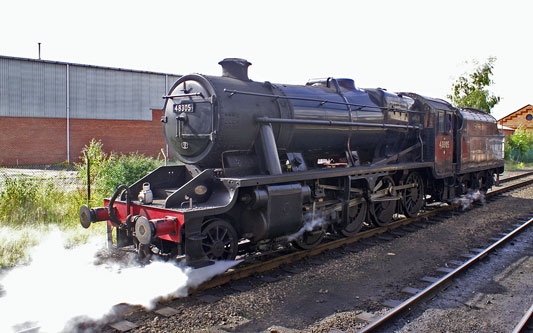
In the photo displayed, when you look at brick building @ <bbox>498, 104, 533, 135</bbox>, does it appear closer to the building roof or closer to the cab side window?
the building roof

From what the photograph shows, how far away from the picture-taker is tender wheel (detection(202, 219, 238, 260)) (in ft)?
18.8

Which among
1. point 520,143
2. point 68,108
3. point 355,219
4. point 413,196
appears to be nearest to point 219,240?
point 355,219

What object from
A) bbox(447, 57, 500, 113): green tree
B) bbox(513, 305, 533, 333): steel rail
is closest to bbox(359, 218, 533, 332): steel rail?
bbox(513, 305, 533, 333): steel rail

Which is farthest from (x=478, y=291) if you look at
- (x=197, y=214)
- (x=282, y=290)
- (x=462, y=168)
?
(x=462, y=168)

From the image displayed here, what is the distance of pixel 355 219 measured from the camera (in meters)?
8.59

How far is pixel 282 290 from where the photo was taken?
557cm

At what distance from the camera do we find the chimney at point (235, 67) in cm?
691

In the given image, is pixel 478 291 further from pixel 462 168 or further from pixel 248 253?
pixel 462 168

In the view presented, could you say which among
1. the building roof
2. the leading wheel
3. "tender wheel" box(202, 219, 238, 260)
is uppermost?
the building roof

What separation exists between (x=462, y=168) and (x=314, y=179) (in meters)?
6.74

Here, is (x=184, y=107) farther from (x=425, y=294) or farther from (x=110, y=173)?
(x=110, y=173)

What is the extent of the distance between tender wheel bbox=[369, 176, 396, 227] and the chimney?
152 inches

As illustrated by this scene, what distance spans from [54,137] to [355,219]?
2396 centimetres

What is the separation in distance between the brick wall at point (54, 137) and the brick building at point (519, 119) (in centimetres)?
4205
